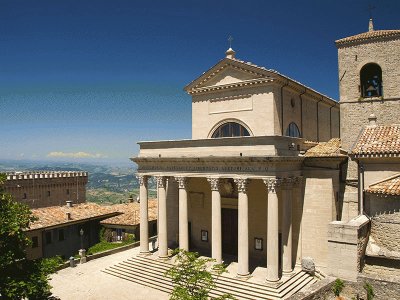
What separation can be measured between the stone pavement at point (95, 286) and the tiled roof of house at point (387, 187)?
1559cm

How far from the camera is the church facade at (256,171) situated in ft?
80.8

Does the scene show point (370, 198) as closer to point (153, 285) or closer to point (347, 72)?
point (347, 72)

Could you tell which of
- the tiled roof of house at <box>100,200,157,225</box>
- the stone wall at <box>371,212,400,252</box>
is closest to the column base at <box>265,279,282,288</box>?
the stone wall at <box>371,212,400,252</box>

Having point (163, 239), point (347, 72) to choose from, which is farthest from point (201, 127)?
point (347, 72)

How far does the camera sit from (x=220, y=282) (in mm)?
24609

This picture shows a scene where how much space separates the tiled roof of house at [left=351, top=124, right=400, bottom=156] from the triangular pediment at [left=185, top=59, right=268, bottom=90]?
9.08m

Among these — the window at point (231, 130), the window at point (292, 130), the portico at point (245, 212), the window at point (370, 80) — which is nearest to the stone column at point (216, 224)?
the portico at point (245, 212)

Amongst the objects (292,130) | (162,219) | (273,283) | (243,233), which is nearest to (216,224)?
(243,233)

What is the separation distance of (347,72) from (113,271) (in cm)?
2540

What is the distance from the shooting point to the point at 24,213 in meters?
15.8

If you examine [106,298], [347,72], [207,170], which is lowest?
[106,298]

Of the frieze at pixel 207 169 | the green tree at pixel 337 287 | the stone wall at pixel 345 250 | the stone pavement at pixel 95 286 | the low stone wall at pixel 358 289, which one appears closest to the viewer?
the low stone wall at pixel 358 289

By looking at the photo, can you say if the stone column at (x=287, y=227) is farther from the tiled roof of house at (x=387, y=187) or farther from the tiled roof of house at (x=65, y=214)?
the tiled roof of house at (x=65, y=214)

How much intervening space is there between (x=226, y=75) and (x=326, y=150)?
10.5 meters
